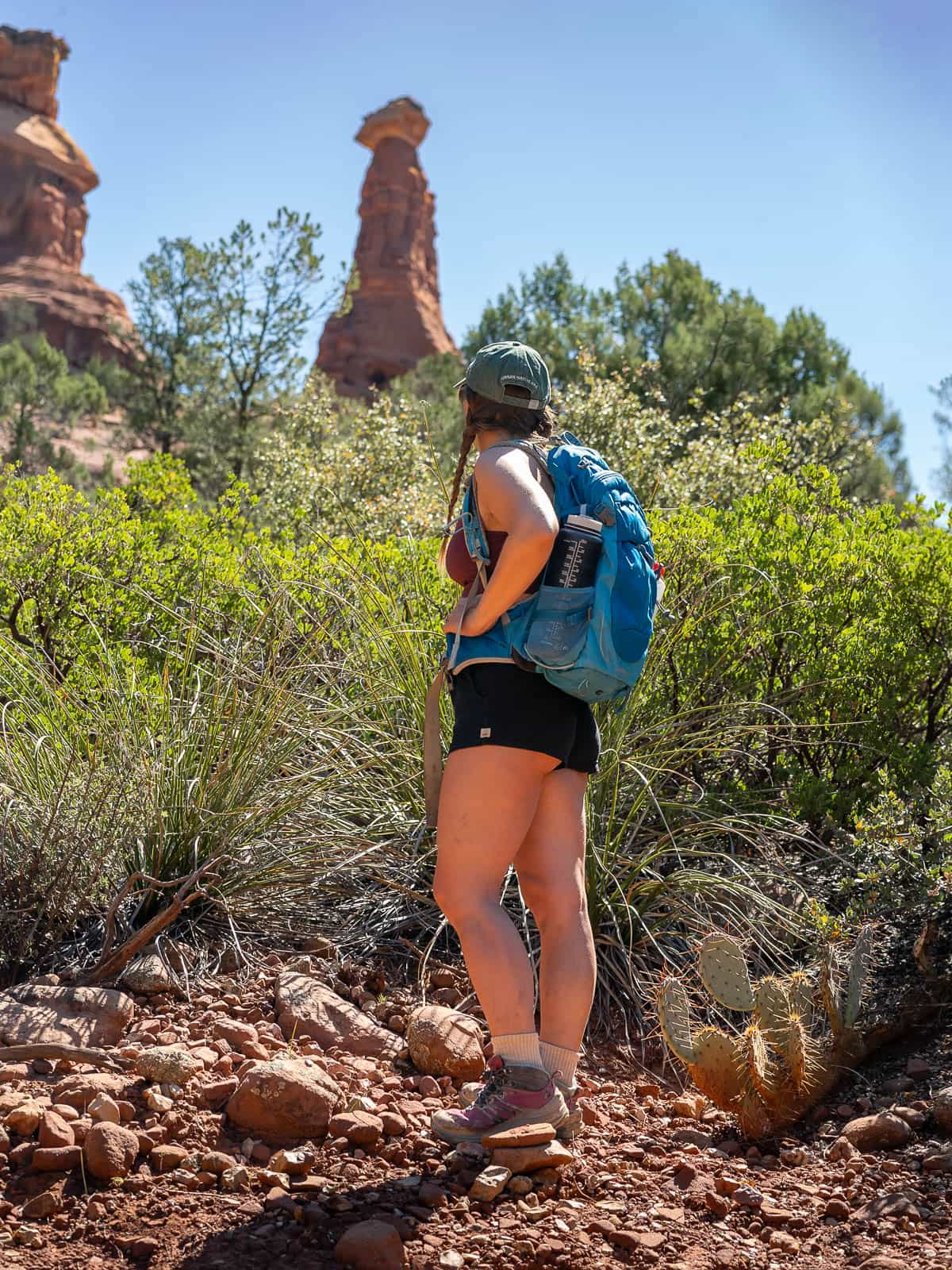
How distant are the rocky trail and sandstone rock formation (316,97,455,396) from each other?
53364 mm

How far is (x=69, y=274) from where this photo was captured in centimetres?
5641

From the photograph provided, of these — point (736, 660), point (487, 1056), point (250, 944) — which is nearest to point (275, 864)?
point (250, 944)

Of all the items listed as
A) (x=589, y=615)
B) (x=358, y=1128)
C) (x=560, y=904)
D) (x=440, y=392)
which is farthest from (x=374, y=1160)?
(x=440, y=392)

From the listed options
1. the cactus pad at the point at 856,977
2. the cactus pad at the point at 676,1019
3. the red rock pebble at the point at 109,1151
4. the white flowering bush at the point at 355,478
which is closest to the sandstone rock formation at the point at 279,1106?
the red rock pebble at the point at 109,1151

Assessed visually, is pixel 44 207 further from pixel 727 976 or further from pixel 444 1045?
pixel 727 976

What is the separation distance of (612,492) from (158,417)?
2092 cm

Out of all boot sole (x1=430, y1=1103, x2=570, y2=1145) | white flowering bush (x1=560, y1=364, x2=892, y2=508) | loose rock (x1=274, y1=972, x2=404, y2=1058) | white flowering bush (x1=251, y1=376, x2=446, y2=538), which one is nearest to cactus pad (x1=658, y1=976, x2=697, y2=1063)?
boot sole (x1=430, y1=1103, x2=570, y2=1145)

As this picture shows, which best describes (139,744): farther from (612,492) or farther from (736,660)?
(736,660)

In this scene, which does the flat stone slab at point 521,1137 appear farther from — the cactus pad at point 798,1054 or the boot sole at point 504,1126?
the cactus pad at point 798,1054

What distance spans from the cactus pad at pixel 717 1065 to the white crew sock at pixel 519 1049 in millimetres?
530

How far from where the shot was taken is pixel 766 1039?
109 inches

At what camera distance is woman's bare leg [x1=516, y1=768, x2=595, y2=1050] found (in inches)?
94.2

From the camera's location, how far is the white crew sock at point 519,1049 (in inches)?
91.1

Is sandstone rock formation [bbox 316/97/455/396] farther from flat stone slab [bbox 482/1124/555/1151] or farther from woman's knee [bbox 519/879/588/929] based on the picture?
flat stone slab [bbox 482/1124/555/1151]
